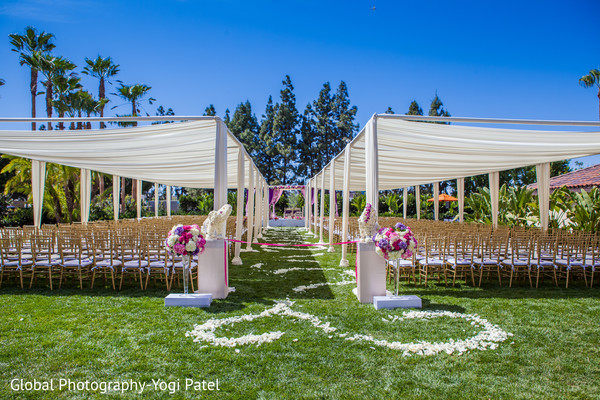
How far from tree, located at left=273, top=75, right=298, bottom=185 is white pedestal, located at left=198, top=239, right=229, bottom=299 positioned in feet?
102

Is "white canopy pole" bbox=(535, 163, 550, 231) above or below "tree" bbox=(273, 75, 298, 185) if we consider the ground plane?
below

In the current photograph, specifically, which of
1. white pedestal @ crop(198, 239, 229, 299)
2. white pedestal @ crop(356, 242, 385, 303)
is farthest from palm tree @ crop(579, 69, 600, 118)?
white pedestal @ crop(198, 239, 229, 299)

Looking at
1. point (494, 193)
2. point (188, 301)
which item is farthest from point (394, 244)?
point (494, 193)

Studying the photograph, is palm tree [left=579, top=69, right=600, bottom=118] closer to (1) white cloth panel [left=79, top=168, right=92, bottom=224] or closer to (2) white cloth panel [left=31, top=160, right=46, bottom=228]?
(1) white cloth panel [left=79, top=168, right=92, bottom=224]

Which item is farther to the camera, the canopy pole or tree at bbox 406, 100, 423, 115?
tree at bbox 406, 100, 423, 115

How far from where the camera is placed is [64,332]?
3750 millimetres

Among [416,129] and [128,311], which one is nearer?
[128,311]

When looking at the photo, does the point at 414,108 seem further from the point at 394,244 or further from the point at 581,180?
the point at 394,244

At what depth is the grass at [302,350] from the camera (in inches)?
106

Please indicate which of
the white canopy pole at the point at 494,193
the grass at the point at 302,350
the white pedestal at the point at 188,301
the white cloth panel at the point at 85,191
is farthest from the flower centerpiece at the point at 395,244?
the white cloth panel at the point at 85,191

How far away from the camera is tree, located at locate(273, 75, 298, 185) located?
1426 inches

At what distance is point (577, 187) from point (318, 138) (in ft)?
86.6

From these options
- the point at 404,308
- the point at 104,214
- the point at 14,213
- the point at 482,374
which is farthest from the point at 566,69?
the point at 14,213

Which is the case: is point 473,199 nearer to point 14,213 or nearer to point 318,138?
point 14,213
